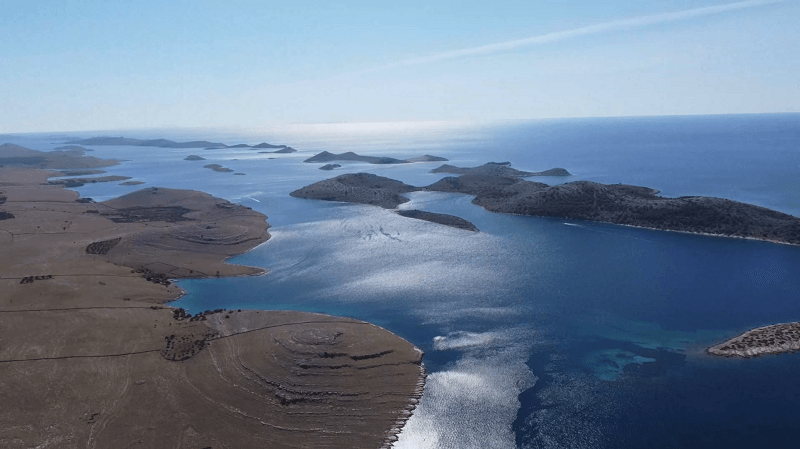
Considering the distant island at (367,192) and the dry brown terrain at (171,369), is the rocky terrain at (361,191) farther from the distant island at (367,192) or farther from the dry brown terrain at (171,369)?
the dry brown terrain at (171,369)

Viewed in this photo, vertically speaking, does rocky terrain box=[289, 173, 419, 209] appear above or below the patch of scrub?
above

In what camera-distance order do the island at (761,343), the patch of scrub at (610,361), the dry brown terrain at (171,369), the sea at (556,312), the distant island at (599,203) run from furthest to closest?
the distant island at (599,203), the island at (761,343), the patch of scrub at (610,361), the sea at (556,312), the dry brown terrain at (171,369)

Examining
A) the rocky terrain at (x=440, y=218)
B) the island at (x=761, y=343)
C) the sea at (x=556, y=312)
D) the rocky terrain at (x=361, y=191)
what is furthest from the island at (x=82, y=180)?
the island at (x=761, y=343)

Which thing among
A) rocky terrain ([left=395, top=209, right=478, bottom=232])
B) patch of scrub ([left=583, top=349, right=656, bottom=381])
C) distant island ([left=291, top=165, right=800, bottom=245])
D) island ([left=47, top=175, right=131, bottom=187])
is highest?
island ([left=47, top=175, right=131, bottom=187])

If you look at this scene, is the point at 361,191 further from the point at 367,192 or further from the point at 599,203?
the point at 599,203

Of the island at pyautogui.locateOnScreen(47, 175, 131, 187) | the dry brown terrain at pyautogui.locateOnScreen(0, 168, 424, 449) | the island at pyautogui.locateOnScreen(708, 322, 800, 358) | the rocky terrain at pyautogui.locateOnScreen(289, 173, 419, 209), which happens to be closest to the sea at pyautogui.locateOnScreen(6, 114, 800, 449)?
the island at pyautogui.locateOnScreen(708, 322, 800, 358)

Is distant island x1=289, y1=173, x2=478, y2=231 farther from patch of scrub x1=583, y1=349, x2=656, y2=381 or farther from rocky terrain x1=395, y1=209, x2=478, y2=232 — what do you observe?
patch of scrub x1=583, y1=349, x2=656, y2=381

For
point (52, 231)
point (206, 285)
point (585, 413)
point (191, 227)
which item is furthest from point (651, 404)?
point (52, 231)
